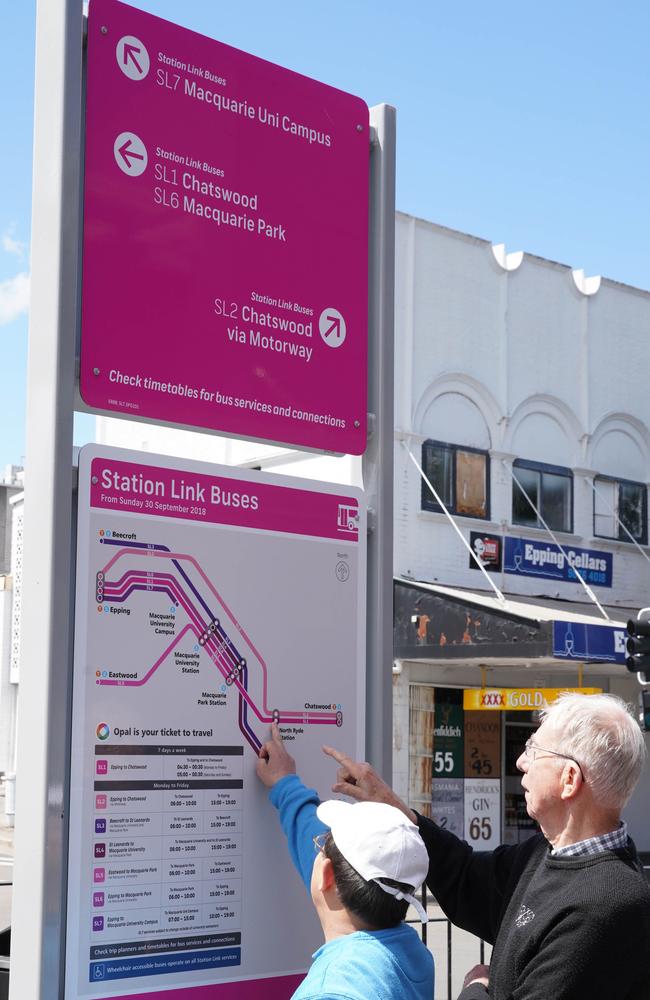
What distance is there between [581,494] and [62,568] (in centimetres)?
2110

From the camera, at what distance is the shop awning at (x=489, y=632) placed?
56.5 ft

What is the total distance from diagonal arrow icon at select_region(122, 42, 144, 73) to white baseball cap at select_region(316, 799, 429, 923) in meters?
2.06

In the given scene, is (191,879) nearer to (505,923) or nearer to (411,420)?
(505,923)

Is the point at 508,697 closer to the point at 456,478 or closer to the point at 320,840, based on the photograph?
the point at 456,478

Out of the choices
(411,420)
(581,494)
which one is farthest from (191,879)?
(581,494)

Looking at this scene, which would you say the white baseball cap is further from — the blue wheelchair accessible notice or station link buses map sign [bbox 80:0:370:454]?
station link buses map sign [bbox 80:0:370:454]

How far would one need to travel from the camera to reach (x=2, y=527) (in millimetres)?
50031

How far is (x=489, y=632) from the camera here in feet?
58.1

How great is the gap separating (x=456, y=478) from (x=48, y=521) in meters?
18.2

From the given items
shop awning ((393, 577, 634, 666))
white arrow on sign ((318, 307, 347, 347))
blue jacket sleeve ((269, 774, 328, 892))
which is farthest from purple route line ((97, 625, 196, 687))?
shop awning ((393, 577, 634, 666))

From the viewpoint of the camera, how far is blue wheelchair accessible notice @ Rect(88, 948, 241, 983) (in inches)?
125

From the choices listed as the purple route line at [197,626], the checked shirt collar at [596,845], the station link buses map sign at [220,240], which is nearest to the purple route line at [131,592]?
the purple route line at [197,626]

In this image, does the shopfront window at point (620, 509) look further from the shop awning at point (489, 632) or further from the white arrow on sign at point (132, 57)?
the white arrow on sign at point (132, 57)

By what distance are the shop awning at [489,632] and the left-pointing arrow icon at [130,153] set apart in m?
14.2
